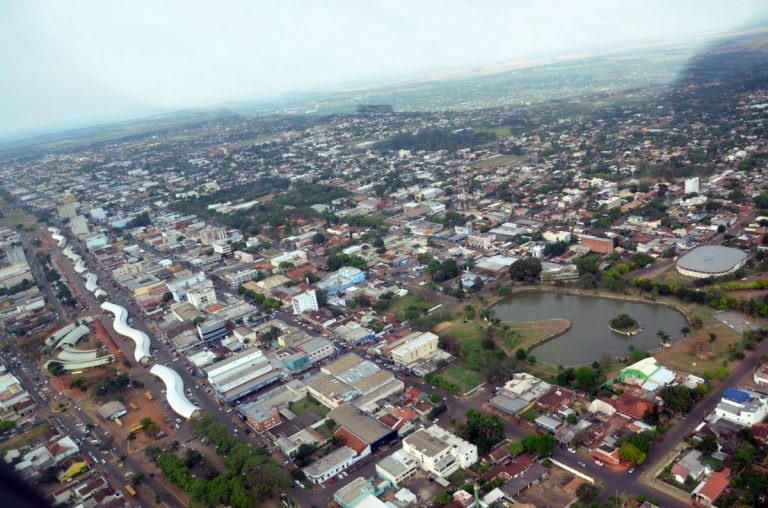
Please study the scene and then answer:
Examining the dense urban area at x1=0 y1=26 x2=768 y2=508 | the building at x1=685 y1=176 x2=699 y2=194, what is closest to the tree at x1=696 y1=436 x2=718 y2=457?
the dense urban area at x1=0 y1=26 x2=768 y2=508

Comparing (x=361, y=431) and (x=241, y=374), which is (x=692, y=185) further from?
(x=241, y=374)

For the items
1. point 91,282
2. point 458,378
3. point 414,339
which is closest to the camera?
point 458,378

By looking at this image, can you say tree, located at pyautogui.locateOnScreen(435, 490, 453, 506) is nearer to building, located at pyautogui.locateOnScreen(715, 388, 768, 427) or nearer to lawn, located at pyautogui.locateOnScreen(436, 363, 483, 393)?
lawn, located at pyautogui.locateOnScreen(436, 363, 483, 393)

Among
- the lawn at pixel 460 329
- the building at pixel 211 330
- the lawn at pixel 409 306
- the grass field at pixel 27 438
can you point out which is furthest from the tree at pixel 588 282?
the grass field at pixel 27 438

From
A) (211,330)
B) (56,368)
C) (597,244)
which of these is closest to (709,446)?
(597,244)

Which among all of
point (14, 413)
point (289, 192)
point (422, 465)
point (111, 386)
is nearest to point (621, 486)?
point (422, 465)

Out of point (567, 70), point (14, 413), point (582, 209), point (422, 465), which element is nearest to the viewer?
point (422, 465)

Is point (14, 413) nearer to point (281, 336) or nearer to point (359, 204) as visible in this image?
point (281, 336)
